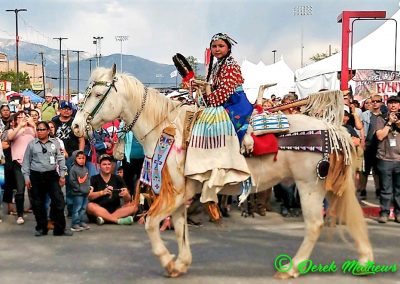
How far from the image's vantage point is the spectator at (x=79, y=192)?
873cm

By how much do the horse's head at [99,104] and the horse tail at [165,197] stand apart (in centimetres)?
85

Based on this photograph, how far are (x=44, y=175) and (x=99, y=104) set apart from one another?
258cm

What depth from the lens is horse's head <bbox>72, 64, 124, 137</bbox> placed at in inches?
235

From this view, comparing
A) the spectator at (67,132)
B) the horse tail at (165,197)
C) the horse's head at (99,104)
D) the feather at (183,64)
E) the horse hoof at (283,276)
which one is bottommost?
the horse hoof at (283,276)

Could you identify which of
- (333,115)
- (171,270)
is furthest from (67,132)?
(333,115)

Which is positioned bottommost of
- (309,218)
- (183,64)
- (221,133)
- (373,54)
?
(309,218)

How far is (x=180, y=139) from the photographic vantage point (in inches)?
231

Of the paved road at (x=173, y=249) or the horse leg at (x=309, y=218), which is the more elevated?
the horse leg at (x=309, y=218)

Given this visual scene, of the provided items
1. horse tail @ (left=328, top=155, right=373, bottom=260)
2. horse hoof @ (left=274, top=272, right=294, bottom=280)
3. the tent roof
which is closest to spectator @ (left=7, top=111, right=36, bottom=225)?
horse hoof @ (left=274, top=272, right=294, bottom=280)

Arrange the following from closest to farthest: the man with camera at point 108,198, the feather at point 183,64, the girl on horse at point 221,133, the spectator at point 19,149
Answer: the girl on horse at point 221,133
the feather at point 183,64
the man with camera at point 108,198
the spectator at point 19,149

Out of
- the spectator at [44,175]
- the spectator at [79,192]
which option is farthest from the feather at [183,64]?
the spectator at [79,192]

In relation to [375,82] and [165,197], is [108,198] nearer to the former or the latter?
[165,197]

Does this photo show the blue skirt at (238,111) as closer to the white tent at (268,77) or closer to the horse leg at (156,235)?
the horse leg at (156,235)

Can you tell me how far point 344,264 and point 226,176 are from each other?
5.56 ft
